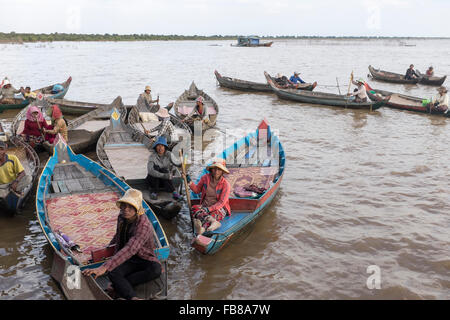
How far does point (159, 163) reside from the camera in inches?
256

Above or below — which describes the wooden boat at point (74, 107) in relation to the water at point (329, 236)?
above

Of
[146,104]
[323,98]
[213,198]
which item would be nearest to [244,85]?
[323,98]

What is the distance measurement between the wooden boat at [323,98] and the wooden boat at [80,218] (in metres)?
12.5

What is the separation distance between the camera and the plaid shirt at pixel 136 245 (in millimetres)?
3826

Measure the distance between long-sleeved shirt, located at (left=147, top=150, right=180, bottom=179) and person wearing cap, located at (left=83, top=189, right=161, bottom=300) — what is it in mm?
2341

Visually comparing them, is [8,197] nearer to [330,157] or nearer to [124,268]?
[124,268]

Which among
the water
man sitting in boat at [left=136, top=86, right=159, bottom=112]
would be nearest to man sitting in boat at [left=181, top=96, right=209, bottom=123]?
the water

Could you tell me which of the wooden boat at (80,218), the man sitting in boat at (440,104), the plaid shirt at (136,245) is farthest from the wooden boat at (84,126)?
the man sitting in boat at (440,104)

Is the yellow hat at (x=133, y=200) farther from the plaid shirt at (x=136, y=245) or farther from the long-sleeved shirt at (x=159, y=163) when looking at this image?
the long-sleeved shirt at (x=159, y=163)

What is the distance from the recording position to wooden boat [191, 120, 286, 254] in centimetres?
532

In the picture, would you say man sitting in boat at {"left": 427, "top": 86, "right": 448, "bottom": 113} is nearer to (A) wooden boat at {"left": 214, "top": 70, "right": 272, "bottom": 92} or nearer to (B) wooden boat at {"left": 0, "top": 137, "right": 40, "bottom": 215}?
(A) wooden boat at {"left": 214, "top": 70, "right": 272, "bottom": 92}

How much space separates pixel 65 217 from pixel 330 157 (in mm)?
7217

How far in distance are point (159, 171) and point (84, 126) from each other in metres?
5.39
